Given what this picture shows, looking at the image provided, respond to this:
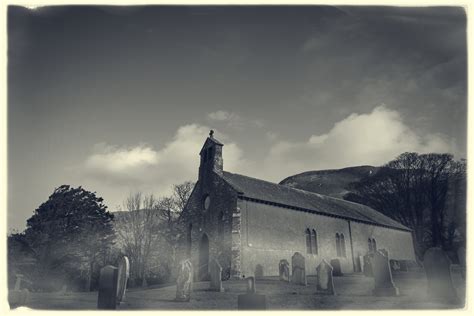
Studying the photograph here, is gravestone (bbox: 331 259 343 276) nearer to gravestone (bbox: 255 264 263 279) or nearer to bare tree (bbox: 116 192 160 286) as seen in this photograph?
gravestone (bbox: 255 264 263 279)

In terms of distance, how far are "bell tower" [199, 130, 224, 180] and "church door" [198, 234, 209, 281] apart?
4745mm

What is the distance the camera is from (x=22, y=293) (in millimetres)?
11227

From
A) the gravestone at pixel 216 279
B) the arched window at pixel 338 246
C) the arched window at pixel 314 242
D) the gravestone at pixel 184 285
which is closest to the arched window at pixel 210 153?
the arched window at pixel 314 242

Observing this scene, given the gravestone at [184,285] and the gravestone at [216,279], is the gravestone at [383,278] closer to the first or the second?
the gravestone at [216,279]

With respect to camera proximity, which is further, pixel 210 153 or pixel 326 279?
pixel 210 153

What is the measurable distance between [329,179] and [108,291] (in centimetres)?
9179

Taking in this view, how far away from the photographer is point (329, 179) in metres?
94.9

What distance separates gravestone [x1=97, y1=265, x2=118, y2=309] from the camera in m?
8.60

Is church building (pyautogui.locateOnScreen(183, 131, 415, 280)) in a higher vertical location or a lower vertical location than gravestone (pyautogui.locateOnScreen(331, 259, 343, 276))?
higher

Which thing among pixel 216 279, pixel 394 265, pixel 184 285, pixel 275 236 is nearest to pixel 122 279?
pixel 184 285

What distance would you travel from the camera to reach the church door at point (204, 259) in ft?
70.5

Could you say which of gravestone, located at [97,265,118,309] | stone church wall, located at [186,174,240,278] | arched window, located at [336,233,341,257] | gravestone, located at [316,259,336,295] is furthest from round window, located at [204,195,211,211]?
gravestone, located at [97,265,118,309]

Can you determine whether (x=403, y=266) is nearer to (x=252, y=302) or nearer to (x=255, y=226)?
(x=255, y=226)

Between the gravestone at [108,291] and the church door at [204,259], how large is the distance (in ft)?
42.4
